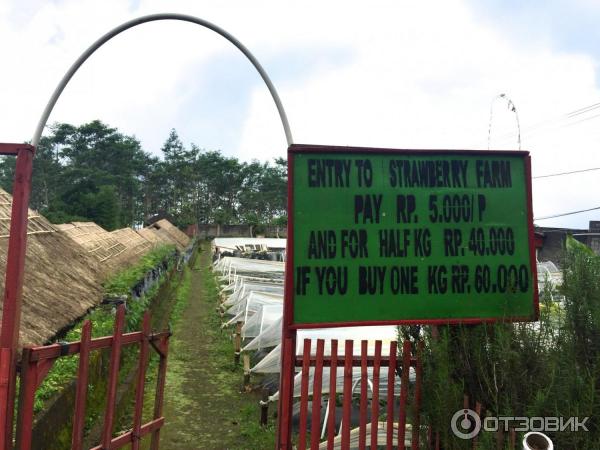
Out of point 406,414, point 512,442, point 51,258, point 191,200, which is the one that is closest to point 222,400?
point 51,258

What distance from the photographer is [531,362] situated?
3920mm

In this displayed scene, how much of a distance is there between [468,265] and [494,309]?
432mm

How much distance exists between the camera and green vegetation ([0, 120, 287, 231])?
54.9 m

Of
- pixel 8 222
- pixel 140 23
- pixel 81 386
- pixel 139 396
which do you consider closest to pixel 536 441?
pixel 81 386

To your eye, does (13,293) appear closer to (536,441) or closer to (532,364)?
(536,441)

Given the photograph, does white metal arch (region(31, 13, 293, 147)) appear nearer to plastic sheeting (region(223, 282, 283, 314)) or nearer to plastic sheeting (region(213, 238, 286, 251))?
plastic sheeting (region(223, 282, 283, 314))

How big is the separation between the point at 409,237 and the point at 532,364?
132cm

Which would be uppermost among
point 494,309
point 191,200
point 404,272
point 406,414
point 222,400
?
point 191,200

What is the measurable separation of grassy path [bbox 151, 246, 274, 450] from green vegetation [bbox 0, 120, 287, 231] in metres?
34.3

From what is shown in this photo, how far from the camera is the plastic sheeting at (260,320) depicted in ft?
37.9

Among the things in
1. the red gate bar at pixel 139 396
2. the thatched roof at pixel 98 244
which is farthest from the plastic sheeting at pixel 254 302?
the red gate bar at pixel 139 396

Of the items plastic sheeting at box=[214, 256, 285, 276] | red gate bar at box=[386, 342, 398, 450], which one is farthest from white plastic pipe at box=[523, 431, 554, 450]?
plastic sheeting at box=[214, 256, 285, 276]

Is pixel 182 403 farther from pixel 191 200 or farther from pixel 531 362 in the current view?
pixel 191 200

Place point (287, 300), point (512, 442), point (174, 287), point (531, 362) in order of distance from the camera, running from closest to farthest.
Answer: point (512, 442) < point (531, 362) < point (287, 300) < point (174, 287)
